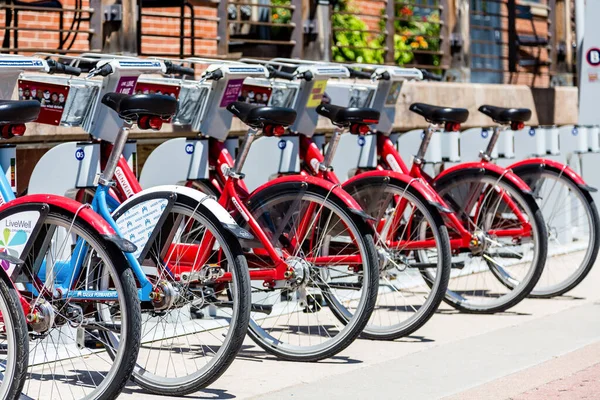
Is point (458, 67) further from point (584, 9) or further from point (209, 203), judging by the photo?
point (209, 203)

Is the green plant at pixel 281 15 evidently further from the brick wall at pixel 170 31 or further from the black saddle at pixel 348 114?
the black saddle at pixel 348 114

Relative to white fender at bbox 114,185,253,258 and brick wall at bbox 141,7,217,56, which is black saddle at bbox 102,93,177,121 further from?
→ brick wall at bbox 141,7,217,56

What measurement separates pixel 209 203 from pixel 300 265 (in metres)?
0.78

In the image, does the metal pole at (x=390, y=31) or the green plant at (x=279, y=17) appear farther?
the green plant at (x=279, y=17)

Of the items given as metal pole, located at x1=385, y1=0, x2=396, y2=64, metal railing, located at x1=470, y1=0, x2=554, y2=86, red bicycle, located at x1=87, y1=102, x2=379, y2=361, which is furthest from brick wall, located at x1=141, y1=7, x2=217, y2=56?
red bicycle, located at x1=87, y1=102, x2=379, y2=361

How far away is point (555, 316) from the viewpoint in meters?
7.23

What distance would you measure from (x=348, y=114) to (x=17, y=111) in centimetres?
216

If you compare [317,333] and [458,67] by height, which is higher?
[458,67]

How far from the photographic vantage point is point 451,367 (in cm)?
582

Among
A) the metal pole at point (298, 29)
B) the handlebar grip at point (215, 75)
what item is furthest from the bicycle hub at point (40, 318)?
the metal pole at point (298, 29)

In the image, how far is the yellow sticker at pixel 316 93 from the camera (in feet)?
22.7

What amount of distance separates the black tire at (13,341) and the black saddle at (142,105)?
99 centimetres

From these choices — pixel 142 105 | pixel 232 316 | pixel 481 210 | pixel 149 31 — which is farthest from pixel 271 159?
pixel 149 31

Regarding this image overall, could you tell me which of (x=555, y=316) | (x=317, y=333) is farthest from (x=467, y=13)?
(x=317, y=333)
